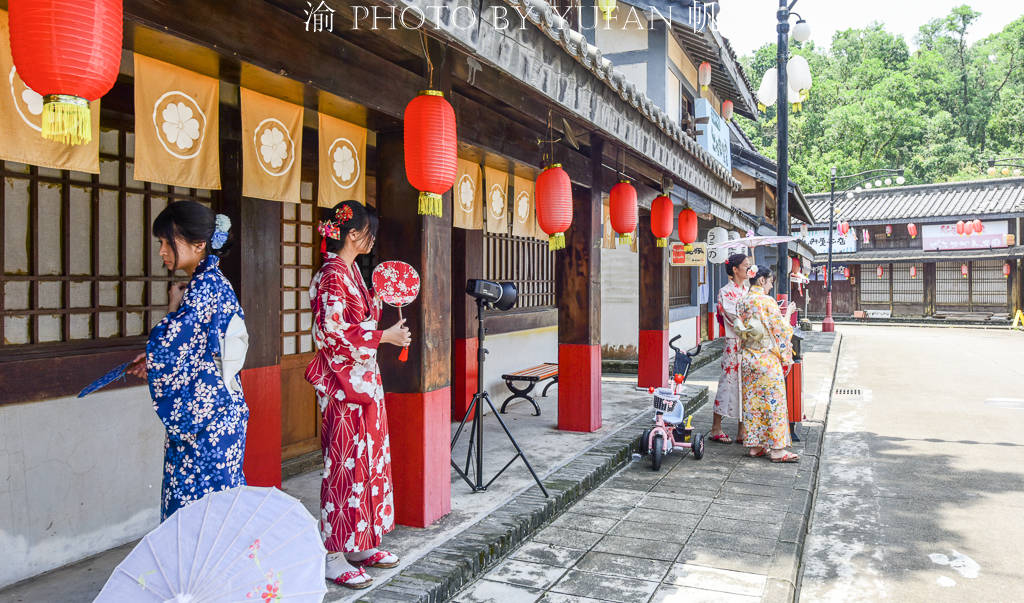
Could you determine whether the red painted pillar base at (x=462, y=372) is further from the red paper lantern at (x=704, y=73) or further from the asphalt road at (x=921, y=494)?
the red paper lantern at (x=704, y=73)

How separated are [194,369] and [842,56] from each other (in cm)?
6604

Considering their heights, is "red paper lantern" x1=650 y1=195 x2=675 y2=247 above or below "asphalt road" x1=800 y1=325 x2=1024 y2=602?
above

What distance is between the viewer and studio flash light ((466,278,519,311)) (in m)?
5.46

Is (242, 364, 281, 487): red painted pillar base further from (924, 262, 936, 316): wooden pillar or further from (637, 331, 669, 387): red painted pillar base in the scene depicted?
(924, 262, 936, 316): wooden pillar

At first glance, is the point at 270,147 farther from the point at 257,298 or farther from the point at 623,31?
the point at 623,31

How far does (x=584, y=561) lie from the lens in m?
4.84

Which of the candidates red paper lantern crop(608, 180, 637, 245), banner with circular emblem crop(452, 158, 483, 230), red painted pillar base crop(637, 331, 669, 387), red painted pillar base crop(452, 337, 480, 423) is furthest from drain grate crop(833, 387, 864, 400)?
banner with circular emblem crop(452, 158, 483, 230)

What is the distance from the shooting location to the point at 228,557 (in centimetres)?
232

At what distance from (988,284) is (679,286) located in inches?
891

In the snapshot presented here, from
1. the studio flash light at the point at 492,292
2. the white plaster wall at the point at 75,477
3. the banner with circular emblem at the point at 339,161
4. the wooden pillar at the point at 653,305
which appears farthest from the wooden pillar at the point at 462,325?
the white plaster wall at the point at 75,477

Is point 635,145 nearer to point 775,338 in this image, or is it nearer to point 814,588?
point 775,338

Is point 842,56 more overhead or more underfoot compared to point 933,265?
more overhead

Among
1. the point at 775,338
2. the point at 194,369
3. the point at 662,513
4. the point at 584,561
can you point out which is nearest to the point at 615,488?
the point at 662,513

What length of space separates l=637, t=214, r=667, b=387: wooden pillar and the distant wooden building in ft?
91.5
